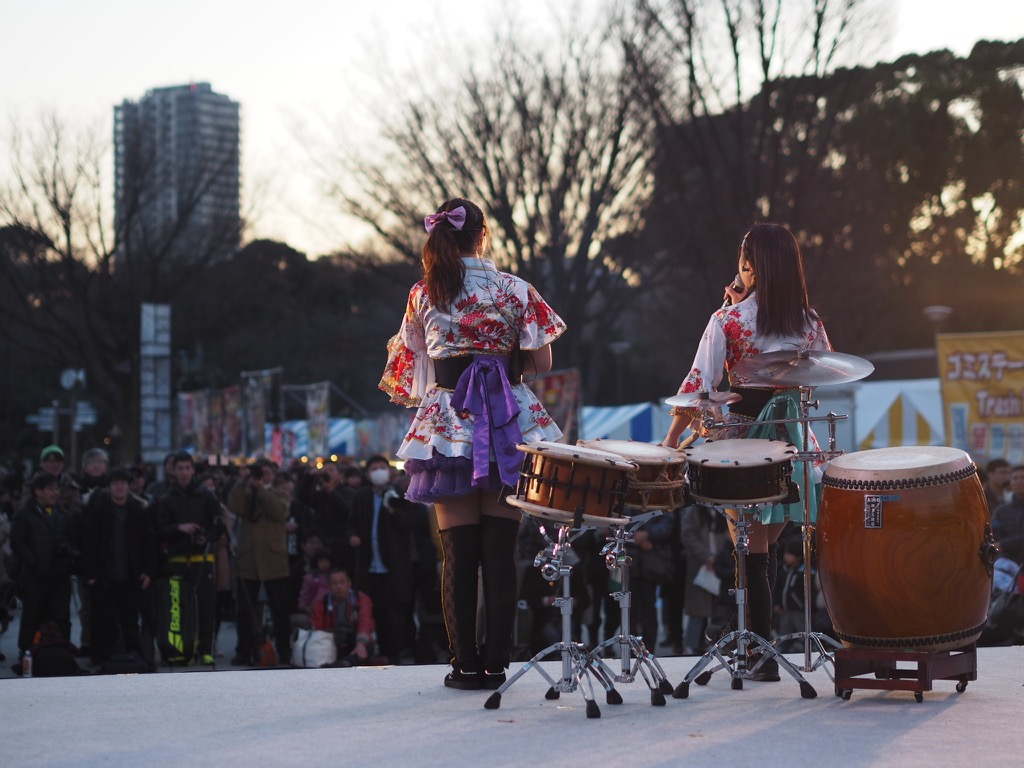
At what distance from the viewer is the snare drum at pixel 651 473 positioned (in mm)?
4781

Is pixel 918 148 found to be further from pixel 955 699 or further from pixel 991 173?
pixel 955 699

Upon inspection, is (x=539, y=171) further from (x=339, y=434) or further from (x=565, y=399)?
(x=339, y=434)

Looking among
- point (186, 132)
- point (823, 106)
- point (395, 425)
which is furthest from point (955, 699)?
point (186, 132)

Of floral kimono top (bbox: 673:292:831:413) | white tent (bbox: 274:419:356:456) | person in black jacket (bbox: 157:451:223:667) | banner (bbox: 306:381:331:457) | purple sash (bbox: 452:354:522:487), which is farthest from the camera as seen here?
white tent (bbox: 274:419:356:456)

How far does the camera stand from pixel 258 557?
485 inches

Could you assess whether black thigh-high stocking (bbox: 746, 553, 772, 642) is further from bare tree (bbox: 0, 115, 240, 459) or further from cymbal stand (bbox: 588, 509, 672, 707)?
bare tree (bbox: 0, 115, 240, 459)

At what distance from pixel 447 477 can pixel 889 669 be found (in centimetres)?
178

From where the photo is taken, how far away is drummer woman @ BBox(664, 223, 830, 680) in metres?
5.54

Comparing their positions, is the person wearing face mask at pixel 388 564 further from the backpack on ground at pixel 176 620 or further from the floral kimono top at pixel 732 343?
the floral kimono top at pixel 732 343

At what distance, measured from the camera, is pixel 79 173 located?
2638 centimetres

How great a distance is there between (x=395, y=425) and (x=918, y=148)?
20720 mm

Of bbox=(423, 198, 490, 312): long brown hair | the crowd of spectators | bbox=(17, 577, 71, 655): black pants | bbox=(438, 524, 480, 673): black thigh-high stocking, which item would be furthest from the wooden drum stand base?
bbox=(17, 577, 71, 655): black pants

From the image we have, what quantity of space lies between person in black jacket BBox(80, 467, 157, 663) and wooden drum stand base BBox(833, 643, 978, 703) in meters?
7.42

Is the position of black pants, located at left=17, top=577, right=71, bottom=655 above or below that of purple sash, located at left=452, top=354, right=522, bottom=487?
below
